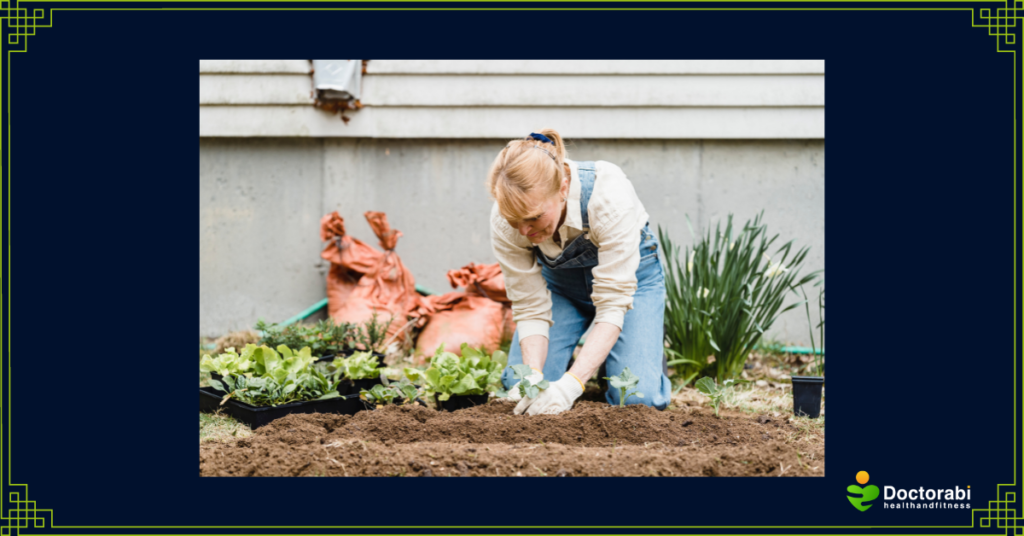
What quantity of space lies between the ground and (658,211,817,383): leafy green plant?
1.58ft

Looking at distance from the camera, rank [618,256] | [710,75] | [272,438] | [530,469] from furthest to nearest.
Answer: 1. [710,75]
2. [618,256]
3. [272,438]
4. [530,469]

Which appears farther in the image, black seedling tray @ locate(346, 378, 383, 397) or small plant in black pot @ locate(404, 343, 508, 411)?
black seedling tray @ locate(346, 378, 383, 397)

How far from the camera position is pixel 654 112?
3455mm

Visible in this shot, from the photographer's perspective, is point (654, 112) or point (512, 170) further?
point (654, 112)

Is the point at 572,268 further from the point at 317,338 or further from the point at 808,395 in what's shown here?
the point at 317,338

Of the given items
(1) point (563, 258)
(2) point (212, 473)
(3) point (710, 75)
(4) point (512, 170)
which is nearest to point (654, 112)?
(3) point (710, 75)

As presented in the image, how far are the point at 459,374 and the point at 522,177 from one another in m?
0.73

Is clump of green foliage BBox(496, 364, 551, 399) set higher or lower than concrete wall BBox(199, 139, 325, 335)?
lower

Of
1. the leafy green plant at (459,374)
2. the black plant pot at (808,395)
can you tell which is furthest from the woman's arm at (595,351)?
the black plant pot at (808,395)

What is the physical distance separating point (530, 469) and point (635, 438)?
40cm

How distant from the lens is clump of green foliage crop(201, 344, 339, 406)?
1991 mm

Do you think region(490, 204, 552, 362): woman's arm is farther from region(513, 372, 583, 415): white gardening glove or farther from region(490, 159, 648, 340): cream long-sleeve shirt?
region(513, 372, 583, 415): white gardening glove

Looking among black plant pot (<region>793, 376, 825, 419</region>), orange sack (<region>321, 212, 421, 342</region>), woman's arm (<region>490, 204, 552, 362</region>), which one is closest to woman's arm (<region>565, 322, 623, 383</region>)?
woman's arm (<region>490, 204, 552, 362</region>)

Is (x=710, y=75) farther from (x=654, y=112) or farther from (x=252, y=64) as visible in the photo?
(x=252, y=64)
